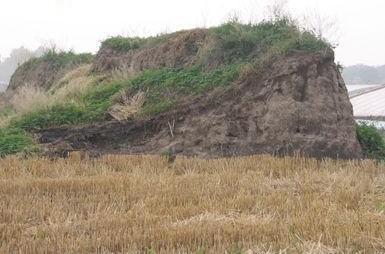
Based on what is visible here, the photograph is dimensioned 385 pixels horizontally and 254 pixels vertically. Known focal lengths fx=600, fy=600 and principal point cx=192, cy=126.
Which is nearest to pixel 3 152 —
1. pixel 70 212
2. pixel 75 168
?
pixel 75 168

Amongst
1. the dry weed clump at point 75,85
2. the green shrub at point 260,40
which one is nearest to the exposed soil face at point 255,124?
the green shrub at point 260,40

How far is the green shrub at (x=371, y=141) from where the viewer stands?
13541mm

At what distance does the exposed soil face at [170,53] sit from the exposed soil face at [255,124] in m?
3.23

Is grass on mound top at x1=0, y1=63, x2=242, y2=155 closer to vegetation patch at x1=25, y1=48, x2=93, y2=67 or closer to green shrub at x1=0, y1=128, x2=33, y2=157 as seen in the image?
green shrub at x1=0, y1=128, x2=33, y2=157

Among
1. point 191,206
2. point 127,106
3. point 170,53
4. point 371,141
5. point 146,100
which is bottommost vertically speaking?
point 191,206

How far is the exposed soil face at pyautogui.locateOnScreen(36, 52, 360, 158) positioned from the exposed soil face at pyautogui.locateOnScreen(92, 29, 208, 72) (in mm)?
3226

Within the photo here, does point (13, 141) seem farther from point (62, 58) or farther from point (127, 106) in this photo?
point (62, 58)

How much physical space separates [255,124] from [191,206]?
5767mm

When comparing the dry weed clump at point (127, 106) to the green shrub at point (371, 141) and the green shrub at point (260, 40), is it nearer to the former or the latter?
the green shrub at point (260, 40)

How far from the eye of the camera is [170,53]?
17828mm

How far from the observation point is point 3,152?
1187 cm

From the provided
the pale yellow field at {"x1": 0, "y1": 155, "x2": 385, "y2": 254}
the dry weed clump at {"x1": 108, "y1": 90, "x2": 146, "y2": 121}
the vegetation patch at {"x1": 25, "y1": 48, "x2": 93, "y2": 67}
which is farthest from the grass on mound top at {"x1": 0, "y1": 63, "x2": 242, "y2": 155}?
the vegetation patch at {"x1": 25, "y1": 48, "x2": 93, "y2": 67}

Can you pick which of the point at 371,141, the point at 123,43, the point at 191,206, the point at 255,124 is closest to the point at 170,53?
the point at 123,43

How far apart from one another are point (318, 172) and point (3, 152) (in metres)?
6.12
